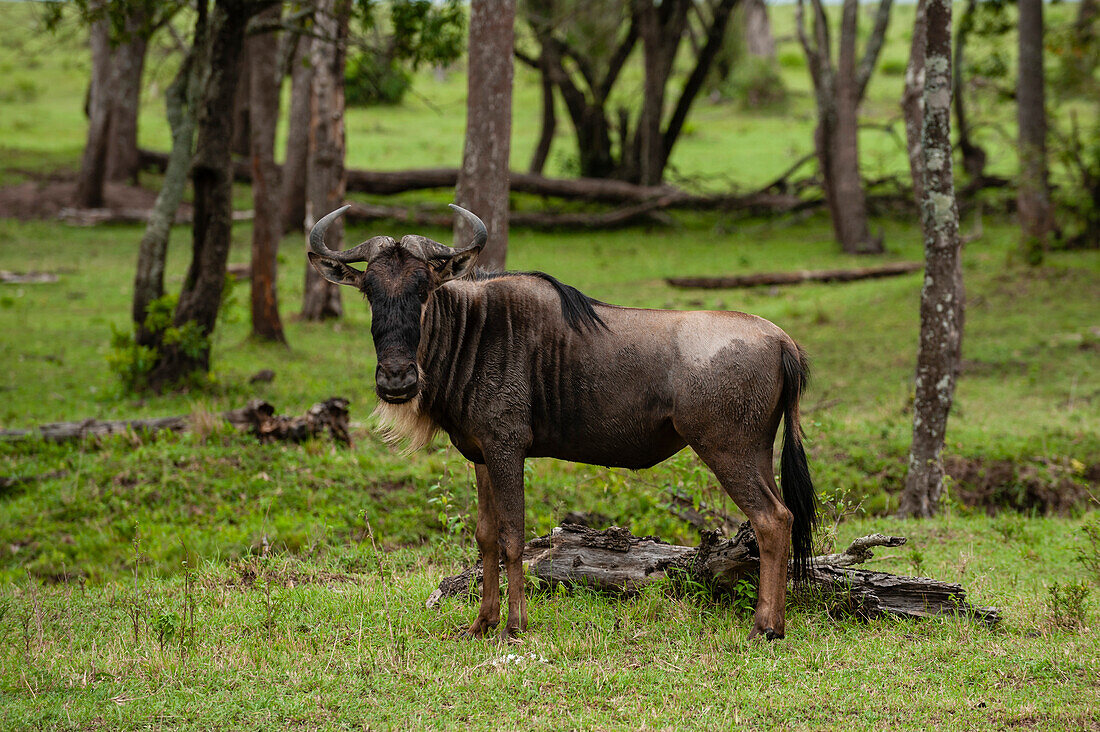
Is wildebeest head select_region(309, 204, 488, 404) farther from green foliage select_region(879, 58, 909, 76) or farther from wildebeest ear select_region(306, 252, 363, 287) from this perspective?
green foliage select_region(879, 58, 909, 76)

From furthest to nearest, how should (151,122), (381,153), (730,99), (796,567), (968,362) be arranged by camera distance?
(730,99) < (151,122) < (381,153) < (968,362) < (796,567)

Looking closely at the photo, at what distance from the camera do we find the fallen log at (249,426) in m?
9.91

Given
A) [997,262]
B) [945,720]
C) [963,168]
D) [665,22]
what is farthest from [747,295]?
[945,720]

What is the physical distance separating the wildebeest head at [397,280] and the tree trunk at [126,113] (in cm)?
2316

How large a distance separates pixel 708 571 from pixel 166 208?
29.4 ft

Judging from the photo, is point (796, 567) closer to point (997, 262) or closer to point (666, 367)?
point (666, 367)

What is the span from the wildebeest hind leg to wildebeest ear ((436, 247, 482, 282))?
5.91 ft

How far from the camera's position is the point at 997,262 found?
19969 mm

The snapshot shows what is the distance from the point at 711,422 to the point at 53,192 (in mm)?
26479

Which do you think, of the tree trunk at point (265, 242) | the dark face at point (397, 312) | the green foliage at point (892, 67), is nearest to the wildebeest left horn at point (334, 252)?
the dark face at point (397, 312)

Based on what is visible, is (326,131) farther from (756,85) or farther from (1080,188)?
(756,85)

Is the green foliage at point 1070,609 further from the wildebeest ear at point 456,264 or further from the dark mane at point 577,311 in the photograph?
the wildebeest ear at point 456,264

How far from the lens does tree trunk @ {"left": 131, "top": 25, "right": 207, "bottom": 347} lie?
12070 millimetres

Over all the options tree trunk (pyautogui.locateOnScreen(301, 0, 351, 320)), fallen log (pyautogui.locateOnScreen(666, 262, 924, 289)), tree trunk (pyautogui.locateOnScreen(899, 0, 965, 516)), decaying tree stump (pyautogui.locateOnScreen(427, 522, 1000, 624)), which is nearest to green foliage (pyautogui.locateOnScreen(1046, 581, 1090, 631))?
decaying tree stump (pyautogui.locateOnScreen(427, 522, 1000, 624))
